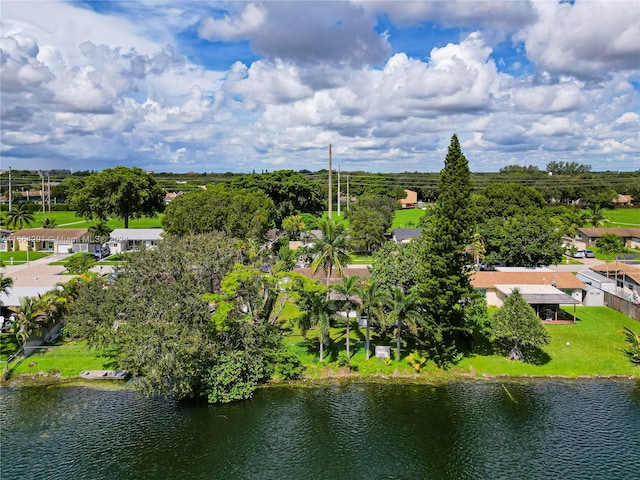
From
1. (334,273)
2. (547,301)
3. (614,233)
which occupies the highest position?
(614,233)

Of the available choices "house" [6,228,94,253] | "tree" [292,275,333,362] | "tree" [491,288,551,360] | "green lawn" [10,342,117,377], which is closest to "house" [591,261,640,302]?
"tree" [491,288,551,360]

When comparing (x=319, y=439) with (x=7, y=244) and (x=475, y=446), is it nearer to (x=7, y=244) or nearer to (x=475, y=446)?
(x=475, y=446)

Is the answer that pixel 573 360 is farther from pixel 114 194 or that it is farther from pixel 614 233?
pixel 114 194

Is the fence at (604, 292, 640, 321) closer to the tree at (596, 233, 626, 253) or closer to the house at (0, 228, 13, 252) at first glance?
the tree at (596, 233, 626, 253)

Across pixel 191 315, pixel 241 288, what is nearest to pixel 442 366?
pixel 241 288

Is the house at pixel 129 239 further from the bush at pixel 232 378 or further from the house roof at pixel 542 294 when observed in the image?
the house roof at pixel 542 294

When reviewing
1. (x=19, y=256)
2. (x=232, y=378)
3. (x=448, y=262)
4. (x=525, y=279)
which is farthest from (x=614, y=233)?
(x=19, y=256)
